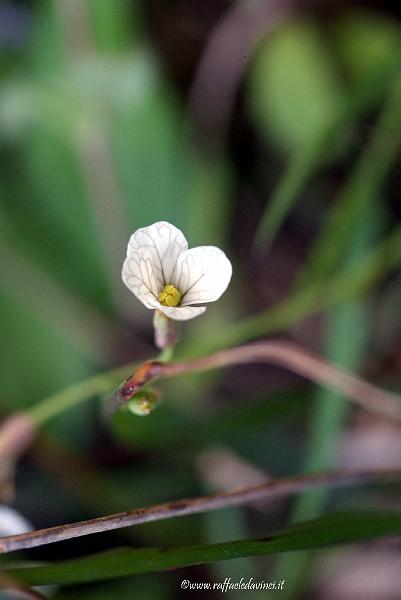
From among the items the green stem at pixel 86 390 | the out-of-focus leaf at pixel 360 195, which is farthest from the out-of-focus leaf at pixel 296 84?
the green stem at pixel 86 390

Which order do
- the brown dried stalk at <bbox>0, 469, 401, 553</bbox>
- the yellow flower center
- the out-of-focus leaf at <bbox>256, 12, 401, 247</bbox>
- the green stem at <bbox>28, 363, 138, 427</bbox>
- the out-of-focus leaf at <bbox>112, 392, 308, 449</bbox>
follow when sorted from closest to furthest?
the brown dried stalk at <bbox>0, 469, 401, 553</bbox>
the yellow flower center
the green stem at <bbox>28, 363, 138, 427</bbox>
the out-of-focus leaf at <bbox>112, 392, 308, 449</bbox>
the out-of-focus leaf at <bbox>256, 12, 401, 247</bbox>

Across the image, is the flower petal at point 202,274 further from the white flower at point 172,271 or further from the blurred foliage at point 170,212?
the blurred foliage at point 170,212

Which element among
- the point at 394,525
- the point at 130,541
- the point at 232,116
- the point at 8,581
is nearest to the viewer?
the point at 8,581

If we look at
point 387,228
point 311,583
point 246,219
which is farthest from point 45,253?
point 311,583

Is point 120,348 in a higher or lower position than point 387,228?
lower

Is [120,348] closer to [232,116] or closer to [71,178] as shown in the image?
[71,178]

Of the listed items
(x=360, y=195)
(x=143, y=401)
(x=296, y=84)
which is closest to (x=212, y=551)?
(x=143, y=401)

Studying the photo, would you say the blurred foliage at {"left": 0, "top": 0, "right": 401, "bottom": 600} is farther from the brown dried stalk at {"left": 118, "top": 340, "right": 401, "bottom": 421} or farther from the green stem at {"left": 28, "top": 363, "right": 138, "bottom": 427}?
the green stem at {"left": 28, "top": 363, "right": 138, "bottom": 427}

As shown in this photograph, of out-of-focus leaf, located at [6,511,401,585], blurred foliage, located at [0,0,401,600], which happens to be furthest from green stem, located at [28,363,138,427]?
blurred foliage, located at [0,0,401,600]
